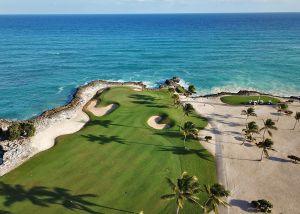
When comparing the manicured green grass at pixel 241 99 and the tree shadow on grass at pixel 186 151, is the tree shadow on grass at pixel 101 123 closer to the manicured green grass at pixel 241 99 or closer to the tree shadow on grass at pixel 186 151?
the tree shadow on grass at pixel 186 151

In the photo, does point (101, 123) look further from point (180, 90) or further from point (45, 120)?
point (180, 90)

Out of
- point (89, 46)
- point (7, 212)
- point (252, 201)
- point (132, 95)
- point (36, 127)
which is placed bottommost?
point (7, 212)

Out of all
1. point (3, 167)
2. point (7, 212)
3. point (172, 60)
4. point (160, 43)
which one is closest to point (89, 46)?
point (160, 43)

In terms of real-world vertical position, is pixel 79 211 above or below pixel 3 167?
below

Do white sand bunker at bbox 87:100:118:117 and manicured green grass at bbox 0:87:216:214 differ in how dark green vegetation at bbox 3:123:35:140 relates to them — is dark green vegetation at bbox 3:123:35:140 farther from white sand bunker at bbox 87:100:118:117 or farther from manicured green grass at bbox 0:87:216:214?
white sand bunker at bbox 87:100:118:117

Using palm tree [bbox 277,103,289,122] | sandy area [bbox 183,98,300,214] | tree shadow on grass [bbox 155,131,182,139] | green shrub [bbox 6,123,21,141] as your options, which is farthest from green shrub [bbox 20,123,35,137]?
palm tree [bbox 277,103,289,122]

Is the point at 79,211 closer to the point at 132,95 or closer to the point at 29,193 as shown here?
the point at 29,193

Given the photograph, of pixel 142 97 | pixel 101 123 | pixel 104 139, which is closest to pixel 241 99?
pixel 142 97
